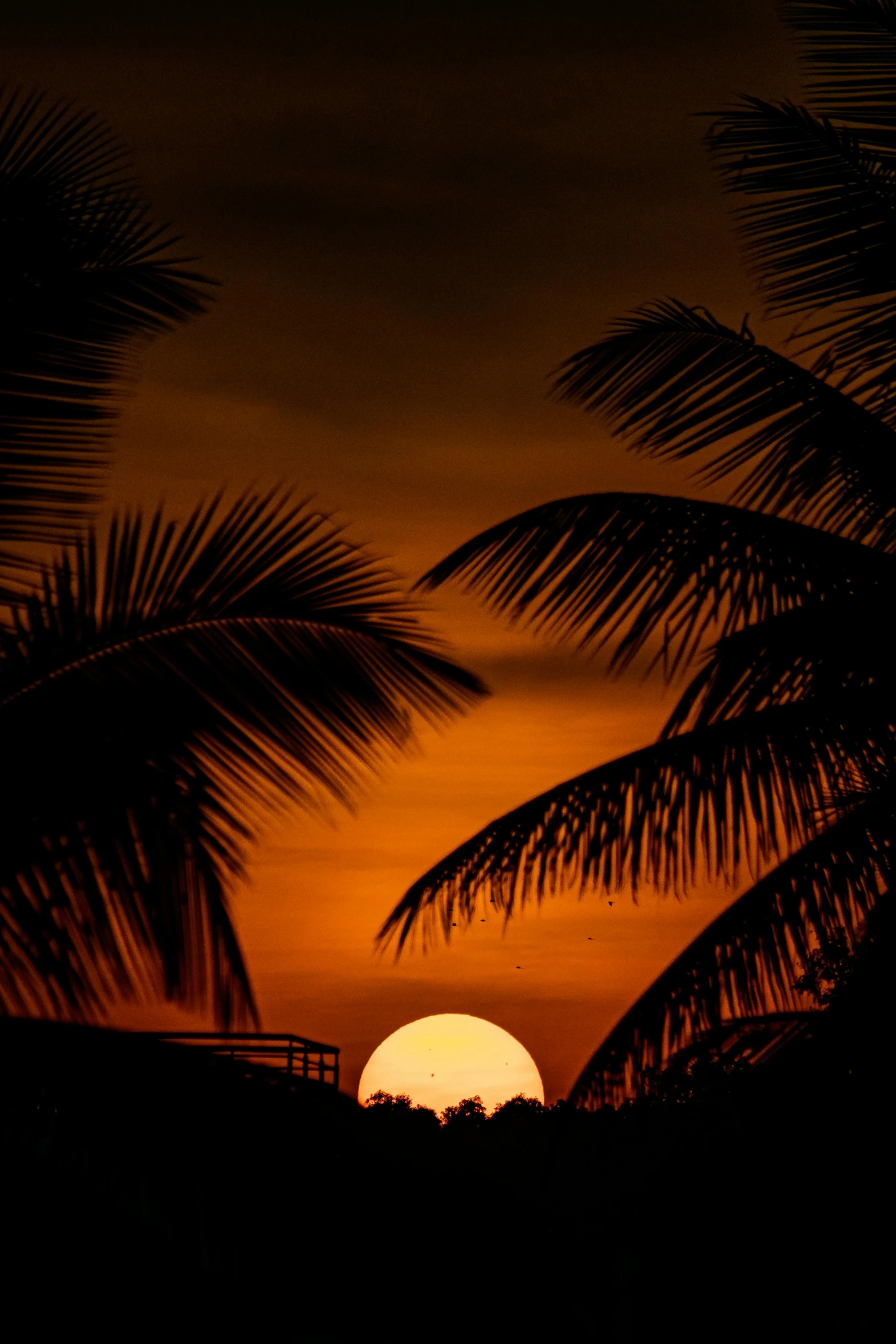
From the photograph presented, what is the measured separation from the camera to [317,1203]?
3.82 metres

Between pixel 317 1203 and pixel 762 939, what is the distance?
8.09 feet

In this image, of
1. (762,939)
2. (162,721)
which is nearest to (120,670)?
(162,721)

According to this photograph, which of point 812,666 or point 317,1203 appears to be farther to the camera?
point 812,666

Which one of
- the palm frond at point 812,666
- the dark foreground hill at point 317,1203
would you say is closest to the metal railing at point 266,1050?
the dark foreground hill at point 317,1203

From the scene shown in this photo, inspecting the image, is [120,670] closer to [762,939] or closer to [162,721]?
[162,721]

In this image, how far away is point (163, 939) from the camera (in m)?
3.97

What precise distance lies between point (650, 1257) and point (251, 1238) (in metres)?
6.43

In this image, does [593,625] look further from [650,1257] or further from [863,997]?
[650,1257]

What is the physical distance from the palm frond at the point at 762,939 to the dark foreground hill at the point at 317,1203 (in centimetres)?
36

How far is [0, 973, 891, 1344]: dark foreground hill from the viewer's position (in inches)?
148

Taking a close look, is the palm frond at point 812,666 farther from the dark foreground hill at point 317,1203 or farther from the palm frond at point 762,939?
the dark foreground hill at point 317,1203

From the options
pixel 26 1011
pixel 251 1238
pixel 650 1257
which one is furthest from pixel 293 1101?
pixel 650 1257

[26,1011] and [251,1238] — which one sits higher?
[26,1011]

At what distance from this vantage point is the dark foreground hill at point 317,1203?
12.3 feet
